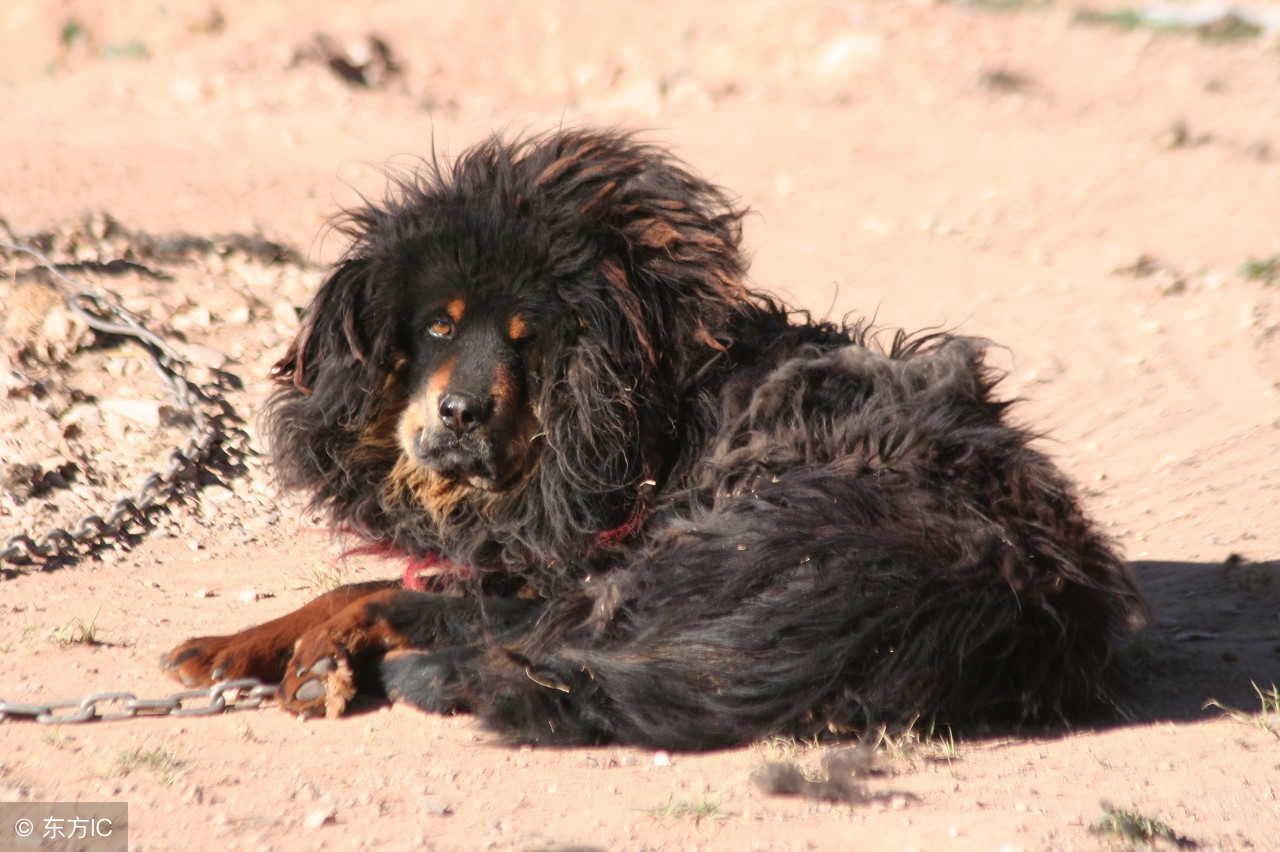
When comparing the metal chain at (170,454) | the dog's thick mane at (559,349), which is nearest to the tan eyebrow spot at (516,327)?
the dog's thick mane at (559,349)

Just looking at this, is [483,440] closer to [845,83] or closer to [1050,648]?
[1050,648]

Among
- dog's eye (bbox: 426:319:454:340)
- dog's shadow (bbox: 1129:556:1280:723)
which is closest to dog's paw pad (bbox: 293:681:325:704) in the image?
dog's eye (bbox: 426:319:454:340)

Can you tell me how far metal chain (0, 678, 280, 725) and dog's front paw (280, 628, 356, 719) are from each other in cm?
9

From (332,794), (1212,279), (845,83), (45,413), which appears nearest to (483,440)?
(332,794)

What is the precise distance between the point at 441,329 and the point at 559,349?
0.40 meters

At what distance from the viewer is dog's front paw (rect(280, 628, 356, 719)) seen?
3.74 metres

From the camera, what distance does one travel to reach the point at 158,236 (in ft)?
26.6

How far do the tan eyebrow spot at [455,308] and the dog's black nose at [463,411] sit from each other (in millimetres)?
299

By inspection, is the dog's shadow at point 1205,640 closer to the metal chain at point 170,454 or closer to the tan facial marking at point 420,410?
the tan facial marking at point 420,410

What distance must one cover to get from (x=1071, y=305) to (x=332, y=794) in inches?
292

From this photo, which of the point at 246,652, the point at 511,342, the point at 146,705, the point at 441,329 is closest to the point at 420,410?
the point at 441,329

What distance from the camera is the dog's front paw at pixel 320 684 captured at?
374 centimetres

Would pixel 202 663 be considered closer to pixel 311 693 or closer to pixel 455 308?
pixel 311 693

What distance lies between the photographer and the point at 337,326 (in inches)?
168
